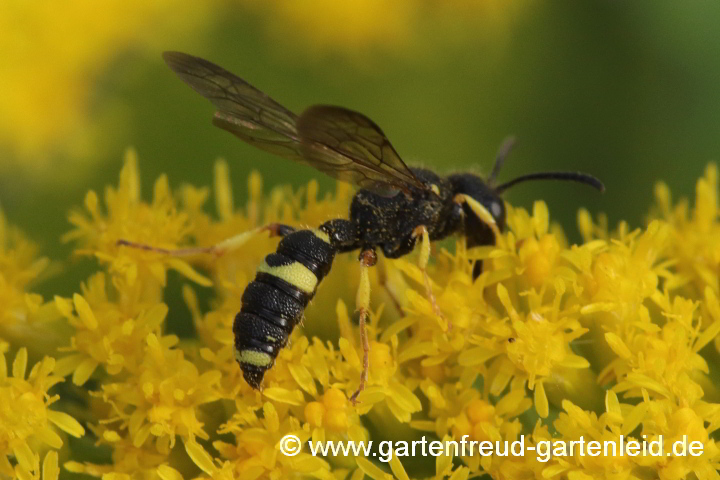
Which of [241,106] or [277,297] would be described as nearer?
[277,297]

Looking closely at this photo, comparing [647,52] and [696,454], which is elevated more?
[647,52]

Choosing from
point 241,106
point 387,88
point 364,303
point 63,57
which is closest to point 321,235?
point 364,303

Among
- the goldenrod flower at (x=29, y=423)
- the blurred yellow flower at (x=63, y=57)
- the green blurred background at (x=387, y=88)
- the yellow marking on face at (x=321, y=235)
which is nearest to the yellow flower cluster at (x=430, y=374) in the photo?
the goldenrod flower at (x=29, y=423)

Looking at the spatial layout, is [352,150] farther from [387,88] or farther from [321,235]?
[387,88]

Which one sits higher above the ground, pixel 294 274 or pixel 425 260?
pixel 425 260

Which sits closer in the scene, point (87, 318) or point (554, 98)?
point (87, 318)

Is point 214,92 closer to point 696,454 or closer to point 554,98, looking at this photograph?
point 696,454

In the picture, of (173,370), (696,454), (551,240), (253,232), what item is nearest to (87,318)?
(173,370)
